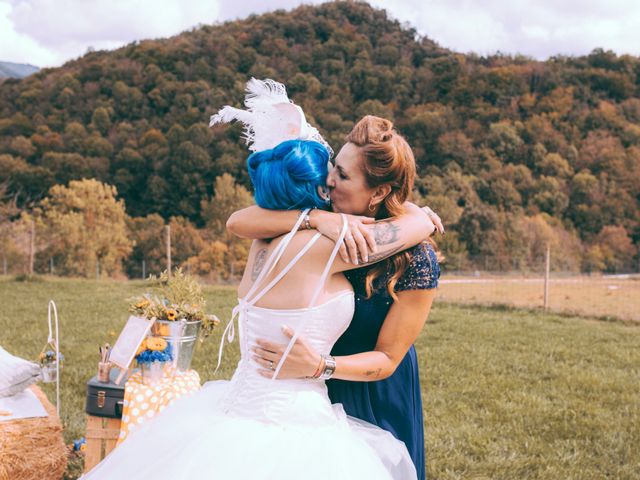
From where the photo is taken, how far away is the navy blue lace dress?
6.80 feet

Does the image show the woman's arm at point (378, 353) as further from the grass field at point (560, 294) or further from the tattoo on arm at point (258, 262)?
the grass field at point (560, 294)

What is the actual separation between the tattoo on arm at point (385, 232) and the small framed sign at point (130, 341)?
6.91ft

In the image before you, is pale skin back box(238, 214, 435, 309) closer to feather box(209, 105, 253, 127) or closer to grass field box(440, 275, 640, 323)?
feather box(209, 105, 253, 127)

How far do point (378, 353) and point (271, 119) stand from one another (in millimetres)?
790

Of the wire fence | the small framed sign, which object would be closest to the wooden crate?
the small framed sign

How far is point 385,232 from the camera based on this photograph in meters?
2.00

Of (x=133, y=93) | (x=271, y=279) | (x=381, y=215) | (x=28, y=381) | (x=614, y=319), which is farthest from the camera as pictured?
(x=133, y=93)

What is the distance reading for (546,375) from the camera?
8.36 metres

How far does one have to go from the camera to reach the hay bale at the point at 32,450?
3906 mm

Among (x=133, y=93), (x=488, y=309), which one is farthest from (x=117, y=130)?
(x=488, y=309)

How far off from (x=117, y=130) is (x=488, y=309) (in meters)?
44.8

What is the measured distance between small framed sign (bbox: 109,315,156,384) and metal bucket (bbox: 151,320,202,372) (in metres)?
0.09

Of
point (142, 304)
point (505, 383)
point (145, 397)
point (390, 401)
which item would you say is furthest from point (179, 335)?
point (505, 383)

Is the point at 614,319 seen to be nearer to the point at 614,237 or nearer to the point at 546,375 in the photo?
the point at 546,375
